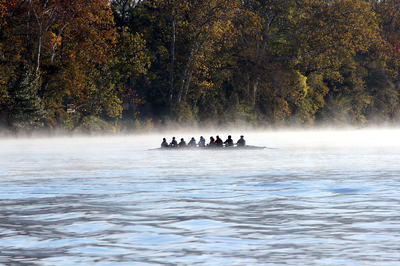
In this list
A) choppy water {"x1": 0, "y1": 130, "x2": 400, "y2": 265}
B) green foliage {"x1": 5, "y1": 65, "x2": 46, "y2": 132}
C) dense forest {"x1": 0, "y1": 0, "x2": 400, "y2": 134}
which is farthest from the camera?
dense forest {"x1": 0, "y1": 0, "x2": 400, "y2": 134}

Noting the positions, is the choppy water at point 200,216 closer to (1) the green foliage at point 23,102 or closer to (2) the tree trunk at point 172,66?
(1) the green foliage at point 23,102

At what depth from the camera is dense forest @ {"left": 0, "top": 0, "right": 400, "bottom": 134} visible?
4053 cm

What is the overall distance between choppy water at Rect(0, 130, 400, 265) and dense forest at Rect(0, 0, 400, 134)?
23565 millimetres

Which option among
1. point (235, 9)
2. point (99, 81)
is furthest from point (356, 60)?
point (99, 81)

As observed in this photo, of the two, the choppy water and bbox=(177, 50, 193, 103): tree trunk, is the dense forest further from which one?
the choppy water

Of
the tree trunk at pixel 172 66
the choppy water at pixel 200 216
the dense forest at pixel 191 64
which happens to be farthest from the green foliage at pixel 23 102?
the choppy water at pixel 200 216

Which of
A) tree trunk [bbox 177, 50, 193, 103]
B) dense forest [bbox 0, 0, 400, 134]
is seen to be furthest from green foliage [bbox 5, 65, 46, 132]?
tree trunk [bbox 177, 50, 193, 103]

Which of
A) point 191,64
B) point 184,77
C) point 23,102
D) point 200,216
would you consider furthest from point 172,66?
point 200,216

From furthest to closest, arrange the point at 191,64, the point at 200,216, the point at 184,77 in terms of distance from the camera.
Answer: the point at 184,77, the point at 191,64, the point at 200,216

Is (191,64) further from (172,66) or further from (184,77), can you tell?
(172,66)

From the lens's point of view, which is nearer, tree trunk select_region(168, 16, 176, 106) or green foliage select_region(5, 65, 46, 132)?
green foliage select_region(5, 65, 46, 132)

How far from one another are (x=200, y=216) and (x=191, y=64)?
4119cm

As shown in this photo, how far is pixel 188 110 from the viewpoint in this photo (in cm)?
5175

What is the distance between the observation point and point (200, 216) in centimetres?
1020
